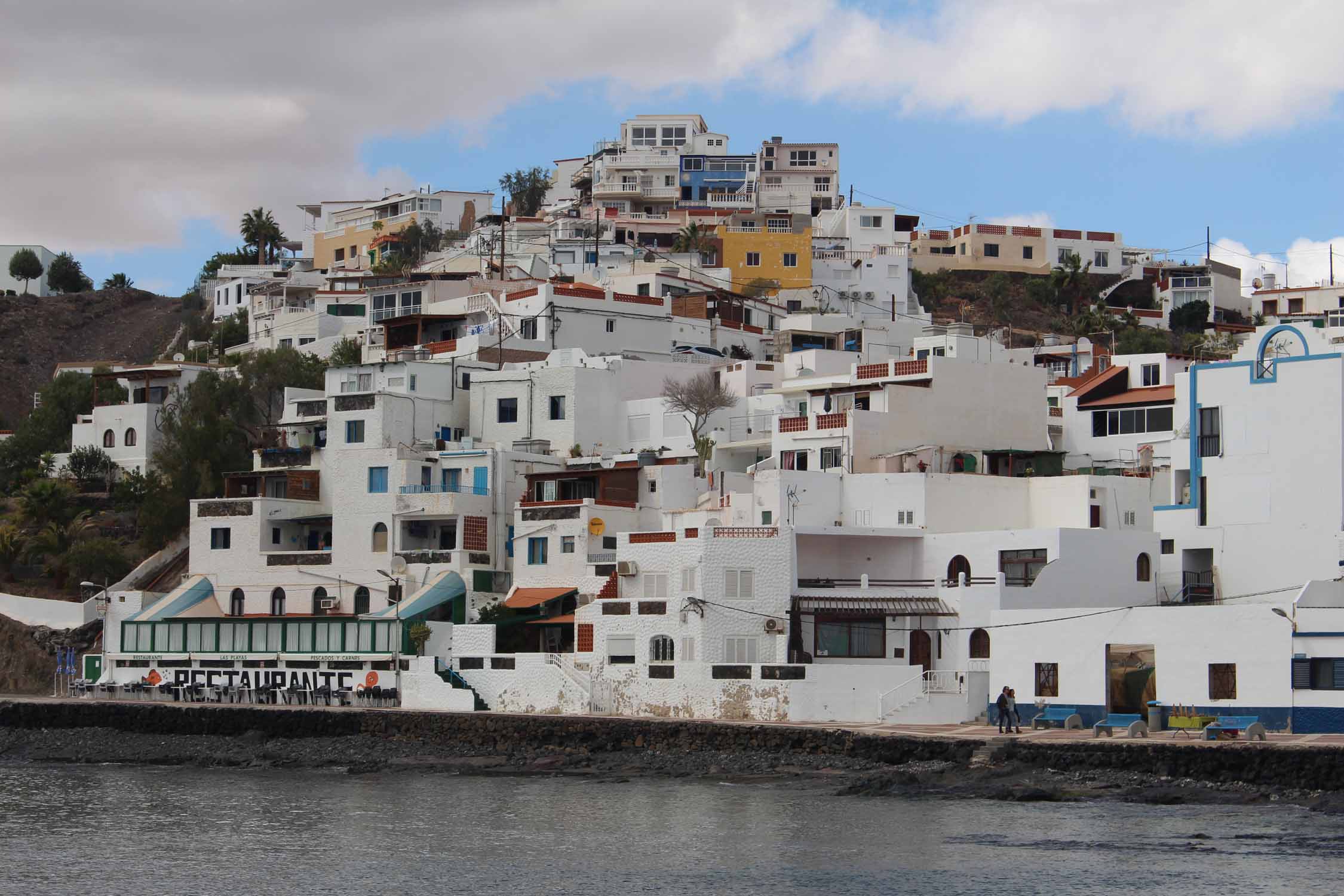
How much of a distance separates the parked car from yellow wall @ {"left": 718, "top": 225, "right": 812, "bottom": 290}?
16.8 metres

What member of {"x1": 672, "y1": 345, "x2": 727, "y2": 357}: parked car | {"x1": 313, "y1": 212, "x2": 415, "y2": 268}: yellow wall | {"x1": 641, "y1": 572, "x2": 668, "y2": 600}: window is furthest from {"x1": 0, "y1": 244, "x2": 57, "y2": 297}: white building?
{"x1": 641, "y1": 572, "x2": 668, "y2": 600}: window

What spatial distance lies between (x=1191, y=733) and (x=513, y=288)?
147 feet

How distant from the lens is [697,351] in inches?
2972

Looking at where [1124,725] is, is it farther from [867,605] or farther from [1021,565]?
[867,605]

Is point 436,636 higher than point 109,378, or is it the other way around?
point 109,378

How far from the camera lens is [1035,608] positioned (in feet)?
155

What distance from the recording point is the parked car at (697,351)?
244 feet

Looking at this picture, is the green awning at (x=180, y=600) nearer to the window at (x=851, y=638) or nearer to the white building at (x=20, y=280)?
the window at (x=851, y=638)

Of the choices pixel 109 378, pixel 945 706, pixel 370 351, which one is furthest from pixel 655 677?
pixel 109 378

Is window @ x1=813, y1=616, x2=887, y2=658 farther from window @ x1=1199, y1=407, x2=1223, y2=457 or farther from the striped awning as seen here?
window @ x1=1199, y1=407, x2=1223, y2=457

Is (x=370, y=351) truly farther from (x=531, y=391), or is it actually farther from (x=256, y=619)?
(x=256, y=619)

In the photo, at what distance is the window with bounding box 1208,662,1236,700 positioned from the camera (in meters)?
42.2

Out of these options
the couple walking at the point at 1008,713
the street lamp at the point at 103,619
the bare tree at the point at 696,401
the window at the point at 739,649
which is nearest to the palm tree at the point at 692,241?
the bare tree at the point at 696,401

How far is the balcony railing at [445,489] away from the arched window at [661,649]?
11.9 m
